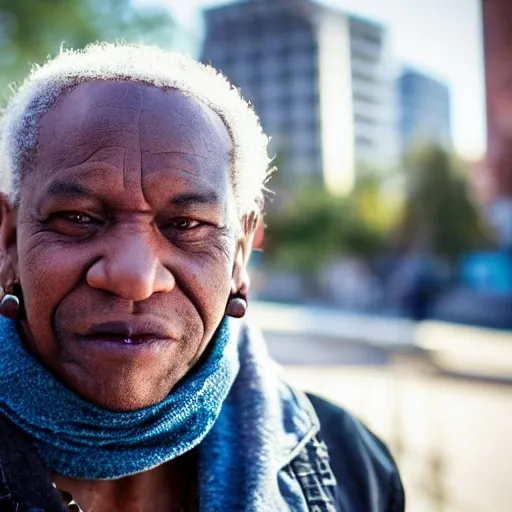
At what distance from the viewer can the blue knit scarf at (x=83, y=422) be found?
121 cm

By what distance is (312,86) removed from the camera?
65625 mm

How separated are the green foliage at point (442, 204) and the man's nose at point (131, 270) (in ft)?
84.7

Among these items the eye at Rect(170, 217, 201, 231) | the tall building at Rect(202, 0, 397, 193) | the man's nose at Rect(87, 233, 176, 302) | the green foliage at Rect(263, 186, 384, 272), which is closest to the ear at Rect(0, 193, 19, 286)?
the man's nose at Rect(87, 233, 176, 302)

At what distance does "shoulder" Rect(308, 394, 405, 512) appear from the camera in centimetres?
156

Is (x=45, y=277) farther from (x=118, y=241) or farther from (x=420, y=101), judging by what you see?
(x=420, y=101)

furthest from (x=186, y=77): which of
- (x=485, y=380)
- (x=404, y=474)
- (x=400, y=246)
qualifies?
(x=400, y=246)

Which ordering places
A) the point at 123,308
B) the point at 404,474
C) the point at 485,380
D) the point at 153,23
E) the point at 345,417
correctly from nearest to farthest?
1. the point at 123,308
2. the point at 345,417
3. the point at 404,474
4. the point at 485,380
5. the point at 153,23

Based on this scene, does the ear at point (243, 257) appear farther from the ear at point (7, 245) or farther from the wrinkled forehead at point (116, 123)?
the ear at point (7, 245)

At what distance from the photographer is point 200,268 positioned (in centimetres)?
129

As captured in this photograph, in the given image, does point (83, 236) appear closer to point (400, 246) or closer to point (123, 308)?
point (123, 308)

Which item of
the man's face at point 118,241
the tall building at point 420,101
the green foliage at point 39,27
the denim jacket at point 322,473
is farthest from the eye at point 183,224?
the tall building at point 420,101

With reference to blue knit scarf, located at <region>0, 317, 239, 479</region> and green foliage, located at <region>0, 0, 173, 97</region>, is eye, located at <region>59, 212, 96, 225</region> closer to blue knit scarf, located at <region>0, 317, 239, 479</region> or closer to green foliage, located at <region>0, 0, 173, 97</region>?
blue knit scarf, located at <region>0, 317, 239, 479</region>

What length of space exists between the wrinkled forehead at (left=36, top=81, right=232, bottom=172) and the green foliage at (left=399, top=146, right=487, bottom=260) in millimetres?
25731

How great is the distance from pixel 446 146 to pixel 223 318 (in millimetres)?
26673
